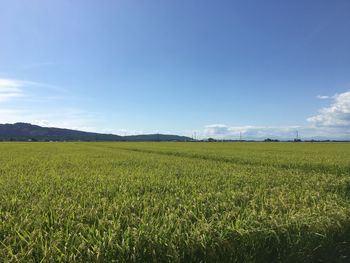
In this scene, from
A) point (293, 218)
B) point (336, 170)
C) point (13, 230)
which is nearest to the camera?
point (13, 230)

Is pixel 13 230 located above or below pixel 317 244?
above

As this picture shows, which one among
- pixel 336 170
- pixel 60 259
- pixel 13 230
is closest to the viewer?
pixel 60 259

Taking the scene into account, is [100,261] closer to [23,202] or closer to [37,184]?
[23,202]

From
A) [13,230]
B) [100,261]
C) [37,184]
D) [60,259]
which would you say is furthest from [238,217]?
[37,184]

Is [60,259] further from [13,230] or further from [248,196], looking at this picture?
[248,196]

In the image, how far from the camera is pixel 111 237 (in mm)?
4375

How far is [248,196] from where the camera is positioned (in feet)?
25.7

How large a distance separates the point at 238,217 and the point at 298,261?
120cm

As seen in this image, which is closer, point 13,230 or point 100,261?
point 100,261

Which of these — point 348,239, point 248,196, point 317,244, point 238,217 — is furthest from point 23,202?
point 348,239

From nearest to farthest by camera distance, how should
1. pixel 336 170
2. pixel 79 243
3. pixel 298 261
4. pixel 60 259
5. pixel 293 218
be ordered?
pixel 60 259 → pixel 79 243 → pixel 298 261 → pixel 293 218 → pixel 336 170

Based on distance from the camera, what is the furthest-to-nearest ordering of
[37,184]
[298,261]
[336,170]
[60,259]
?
1. [336,170]
2. [37,184]
3. [298,261]
4. [60,259]

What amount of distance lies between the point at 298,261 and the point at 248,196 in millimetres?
2426

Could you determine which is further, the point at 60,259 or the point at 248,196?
the point at 248,196
